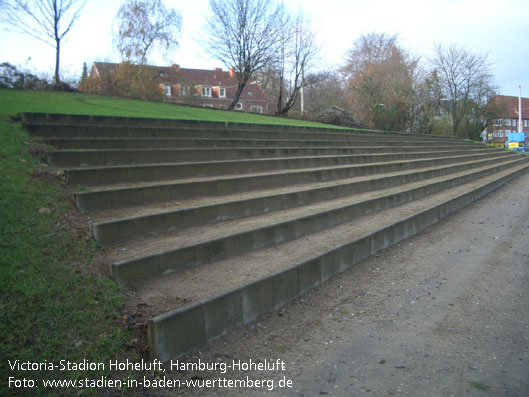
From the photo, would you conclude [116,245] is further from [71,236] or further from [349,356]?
[349,356]

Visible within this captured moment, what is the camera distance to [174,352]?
3090 mm

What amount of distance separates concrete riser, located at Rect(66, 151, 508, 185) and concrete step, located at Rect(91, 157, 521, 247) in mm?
923

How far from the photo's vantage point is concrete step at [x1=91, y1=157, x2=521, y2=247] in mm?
4398

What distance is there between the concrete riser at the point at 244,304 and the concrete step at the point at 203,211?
5.25ft

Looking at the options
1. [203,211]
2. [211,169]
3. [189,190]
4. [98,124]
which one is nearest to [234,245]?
[203,211]

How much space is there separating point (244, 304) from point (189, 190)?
2.97 m

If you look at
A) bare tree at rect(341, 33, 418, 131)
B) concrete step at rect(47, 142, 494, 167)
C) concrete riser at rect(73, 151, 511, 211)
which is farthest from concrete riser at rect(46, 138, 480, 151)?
bare tree at rect(341, 33, 418, 131)

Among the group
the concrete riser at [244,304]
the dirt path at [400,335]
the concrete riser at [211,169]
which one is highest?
the concrete riser at [211,169]

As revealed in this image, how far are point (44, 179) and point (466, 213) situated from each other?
935cm

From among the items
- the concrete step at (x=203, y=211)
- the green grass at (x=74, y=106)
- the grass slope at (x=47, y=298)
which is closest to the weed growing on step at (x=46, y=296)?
the grass slope at (x=47, y=298)

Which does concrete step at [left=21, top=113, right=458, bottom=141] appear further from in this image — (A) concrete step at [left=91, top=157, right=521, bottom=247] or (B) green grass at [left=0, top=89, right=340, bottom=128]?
(A) concrete step at [left=91, top=157, right=521, bottom=247]

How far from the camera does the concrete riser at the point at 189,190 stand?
4.94 meters

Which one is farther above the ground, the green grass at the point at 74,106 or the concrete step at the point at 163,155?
the green grass at the point at 74,106

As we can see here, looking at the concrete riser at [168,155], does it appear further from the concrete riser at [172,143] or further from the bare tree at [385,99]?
the bare tree at [385,99]
